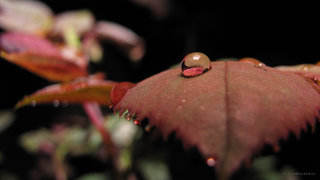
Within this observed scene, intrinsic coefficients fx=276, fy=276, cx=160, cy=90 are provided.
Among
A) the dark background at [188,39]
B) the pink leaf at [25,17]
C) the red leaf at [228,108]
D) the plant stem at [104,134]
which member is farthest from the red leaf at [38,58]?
the dark background at [188,39]

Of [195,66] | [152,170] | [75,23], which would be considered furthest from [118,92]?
[75,23]

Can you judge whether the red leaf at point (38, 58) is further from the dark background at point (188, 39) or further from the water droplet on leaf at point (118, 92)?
the dark background at point (188, 39)

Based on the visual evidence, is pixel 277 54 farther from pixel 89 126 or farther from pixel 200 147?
pixel 200 147

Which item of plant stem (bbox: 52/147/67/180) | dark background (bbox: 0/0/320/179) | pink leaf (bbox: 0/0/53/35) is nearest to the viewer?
pink leaf (bbox: 0/0/53/35)

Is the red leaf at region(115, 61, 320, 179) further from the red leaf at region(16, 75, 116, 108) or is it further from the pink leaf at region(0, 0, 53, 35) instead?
the pink leaf at region(0, 0, 53, 35)

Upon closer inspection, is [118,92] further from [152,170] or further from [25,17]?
[25,17]

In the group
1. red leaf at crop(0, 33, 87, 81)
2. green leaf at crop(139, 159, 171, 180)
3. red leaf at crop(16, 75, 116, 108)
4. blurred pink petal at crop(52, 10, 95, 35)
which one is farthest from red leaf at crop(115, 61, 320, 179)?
blurred pink petal at crop(52, 10, 95, 35)

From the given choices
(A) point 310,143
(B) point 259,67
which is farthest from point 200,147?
Answer: (A) point 310,143
